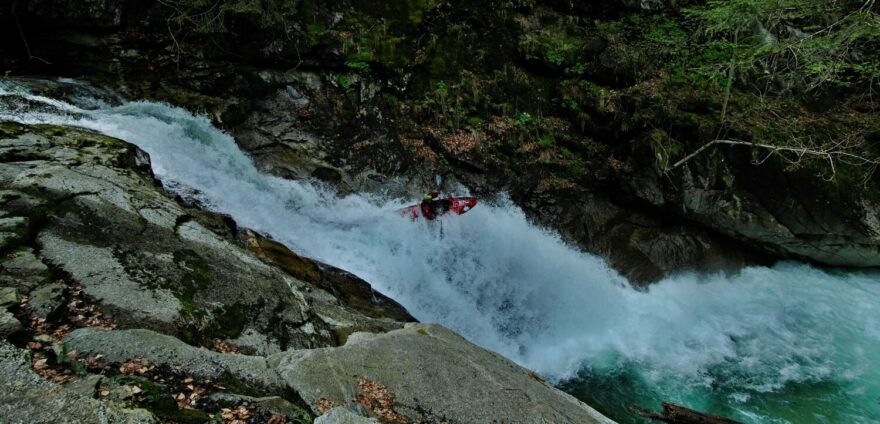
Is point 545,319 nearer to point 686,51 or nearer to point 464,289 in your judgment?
point 464,289

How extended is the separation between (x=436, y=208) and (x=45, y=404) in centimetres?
785

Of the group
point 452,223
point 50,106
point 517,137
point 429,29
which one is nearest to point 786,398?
point 452,223

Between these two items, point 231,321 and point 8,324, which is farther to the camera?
point 231,321

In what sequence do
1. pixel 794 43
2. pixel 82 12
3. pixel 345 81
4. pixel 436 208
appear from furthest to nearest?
pixel 345 81 → pixel 82 12 → pixel 436 208 → pixel 794 43

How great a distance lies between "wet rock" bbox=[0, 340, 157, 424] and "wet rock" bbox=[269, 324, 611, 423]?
4.08ft

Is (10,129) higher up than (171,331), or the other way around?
(171,331)

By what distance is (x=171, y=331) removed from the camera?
381cm

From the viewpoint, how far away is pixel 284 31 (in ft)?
39.1

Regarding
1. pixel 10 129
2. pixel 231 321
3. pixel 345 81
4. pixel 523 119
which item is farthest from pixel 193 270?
pixel 523 119

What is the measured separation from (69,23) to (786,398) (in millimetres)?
16876

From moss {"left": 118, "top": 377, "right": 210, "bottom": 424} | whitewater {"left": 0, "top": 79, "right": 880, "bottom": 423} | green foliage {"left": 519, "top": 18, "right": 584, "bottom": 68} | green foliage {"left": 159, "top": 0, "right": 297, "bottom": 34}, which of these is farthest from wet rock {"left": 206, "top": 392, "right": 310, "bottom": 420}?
green foliage {"left": 519, "top": 18, "right": 584, "bottom": 68}

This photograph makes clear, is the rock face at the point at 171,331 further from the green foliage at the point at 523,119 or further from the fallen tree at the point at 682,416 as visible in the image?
the green foliage at the point at 523,119

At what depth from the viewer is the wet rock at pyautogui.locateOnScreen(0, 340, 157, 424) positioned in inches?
91.0

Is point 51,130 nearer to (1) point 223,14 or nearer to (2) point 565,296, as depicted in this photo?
(1) point 223,14
